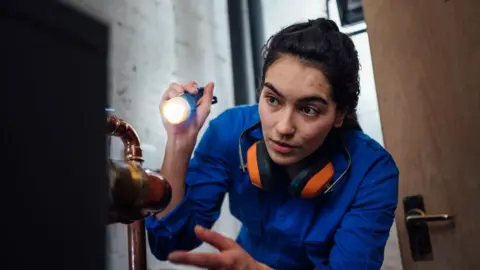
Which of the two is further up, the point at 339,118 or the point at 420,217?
the point at 339,118

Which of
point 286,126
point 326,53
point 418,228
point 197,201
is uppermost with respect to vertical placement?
point 326,53

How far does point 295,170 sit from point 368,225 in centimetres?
18

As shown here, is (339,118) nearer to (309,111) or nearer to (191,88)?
(309,111)

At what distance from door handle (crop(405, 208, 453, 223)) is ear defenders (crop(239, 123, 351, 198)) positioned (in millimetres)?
274

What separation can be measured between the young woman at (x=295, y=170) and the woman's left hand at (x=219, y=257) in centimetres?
26

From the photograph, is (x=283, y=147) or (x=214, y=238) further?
(x=283, y=147)

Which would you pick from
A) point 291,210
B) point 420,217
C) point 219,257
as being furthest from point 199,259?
point 420,217

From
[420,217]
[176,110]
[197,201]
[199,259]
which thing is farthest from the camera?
[420,217]

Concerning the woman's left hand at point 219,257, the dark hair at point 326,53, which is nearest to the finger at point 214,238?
the woman's left hand at point 219,257

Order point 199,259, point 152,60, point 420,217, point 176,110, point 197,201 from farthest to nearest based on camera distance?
point 152,60
point 420,217
point 197,201
point 176,110
point 199,259

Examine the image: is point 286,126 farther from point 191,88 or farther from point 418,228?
point 418,228

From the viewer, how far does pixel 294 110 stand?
31.4 inches

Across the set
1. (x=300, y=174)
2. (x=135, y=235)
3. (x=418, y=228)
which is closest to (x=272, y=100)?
(x=300, y=174)

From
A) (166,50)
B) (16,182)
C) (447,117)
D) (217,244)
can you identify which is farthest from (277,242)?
(16,182)
